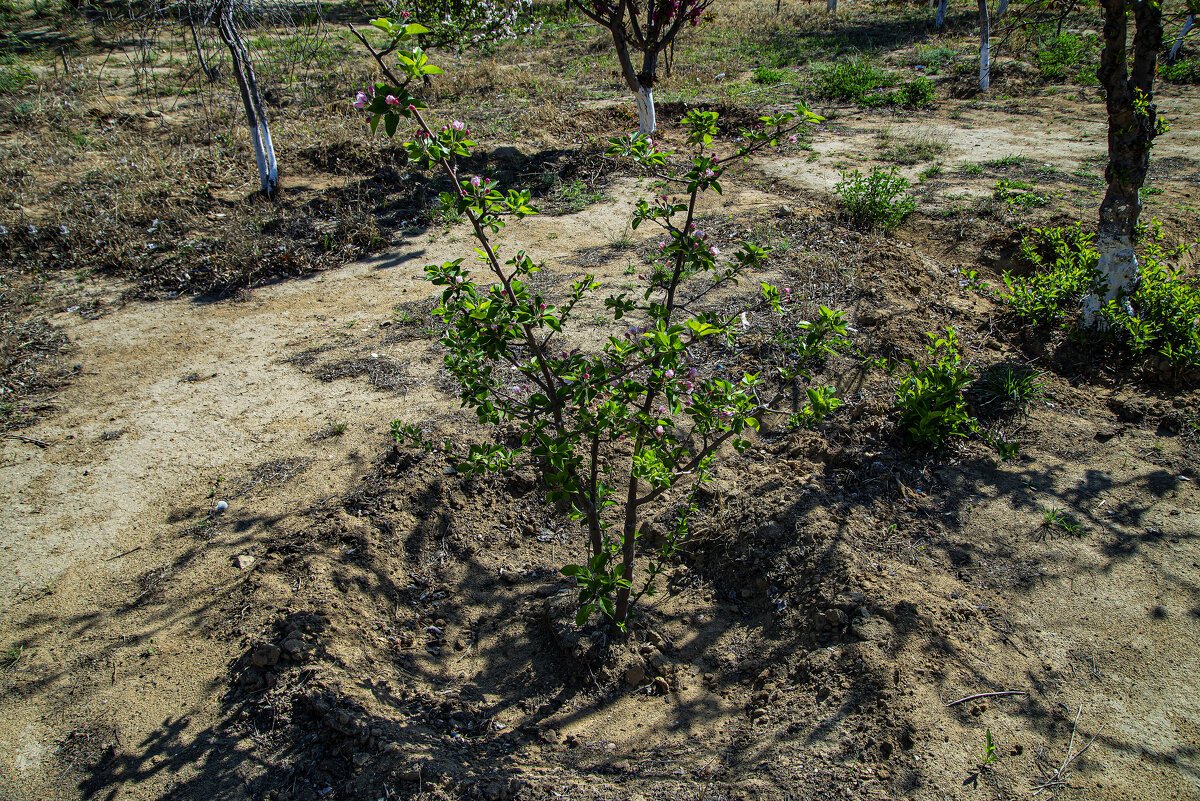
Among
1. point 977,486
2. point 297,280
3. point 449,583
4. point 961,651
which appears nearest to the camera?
point 961,651

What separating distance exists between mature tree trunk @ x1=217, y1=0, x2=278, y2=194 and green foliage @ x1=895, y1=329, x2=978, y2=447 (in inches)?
281

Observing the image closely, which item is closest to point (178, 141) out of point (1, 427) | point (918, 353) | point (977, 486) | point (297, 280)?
point (297, 280)

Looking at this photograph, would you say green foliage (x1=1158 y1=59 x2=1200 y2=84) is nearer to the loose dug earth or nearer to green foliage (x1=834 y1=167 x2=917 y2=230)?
green foliage (x1=834 y1=167 x2=917 y2=230)

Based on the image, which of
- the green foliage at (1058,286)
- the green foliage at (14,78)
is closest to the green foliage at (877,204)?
the green foliage at (1058,286)

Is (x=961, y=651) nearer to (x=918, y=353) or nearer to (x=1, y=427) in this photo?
(x=918, y=353)

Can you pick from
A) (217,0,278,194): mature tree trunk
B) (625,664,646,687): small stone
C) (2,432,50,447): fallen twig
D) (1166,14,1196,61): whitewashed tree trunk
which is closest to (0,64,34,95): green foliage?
(217,0,278,194): mature tree trunk

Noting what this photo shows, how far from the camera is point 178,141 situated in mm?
8773

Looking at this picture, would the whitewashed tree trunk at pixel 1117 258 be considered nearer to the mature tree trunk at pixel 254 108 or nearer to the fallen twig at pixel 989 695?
the fallen twig at pixel 989 695

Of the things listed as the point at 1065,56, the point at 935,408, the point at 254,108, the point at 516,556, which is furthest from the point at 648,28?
the point at 1065,56

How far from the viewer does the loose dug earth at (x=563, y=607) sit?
2.36m

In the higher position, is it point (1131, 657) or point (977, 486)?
point (977, 486)

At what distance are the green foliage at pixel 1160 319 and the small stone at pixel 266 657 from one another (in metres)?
5.45

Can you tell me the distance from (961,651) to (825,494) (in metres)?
1.04

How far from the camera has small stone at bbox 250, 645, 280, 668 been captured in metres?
2.65
